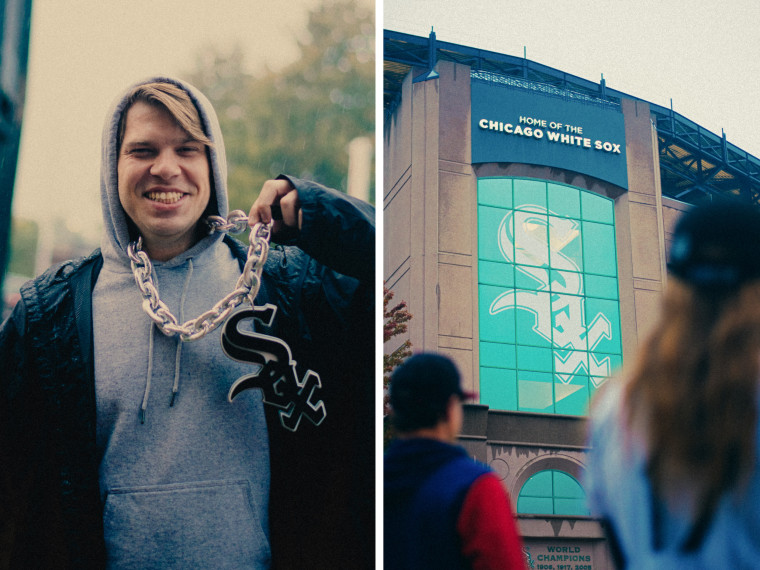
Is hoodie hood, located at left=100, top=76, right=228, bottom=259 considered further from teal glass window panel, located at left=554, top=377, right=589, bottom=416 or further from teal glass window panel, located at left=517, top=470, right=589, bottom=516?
teal glass window panel, located at left=517, top=470, right=589, bottom=516

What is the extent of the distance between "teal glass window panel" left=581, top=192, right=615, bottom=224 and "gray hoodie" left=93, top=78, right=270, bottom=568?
9.07ft

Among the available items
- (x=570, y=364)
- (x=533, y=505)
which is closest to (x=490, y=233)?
(x=570, y=364)

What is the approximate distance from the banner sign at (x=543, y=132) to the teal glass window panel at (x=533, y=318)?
3.54ft

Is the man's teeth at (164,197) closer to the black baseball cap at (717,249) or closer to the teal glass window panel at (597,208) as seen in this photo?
the teal glass window panel at (597,208)

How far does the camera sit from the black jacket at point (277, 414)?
4.91 meters

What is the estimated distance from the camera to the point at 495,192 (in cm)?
602

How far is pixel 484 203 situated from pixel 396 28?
5.08 ft

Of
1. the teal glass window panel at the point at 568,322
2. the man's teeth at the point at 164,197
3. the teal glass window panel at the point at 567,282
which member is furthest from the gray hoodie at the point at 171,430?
the teal glass window panel at the point at 567,282

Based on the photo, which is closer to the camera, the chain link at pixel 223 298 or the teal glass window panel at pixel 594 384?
the chain link at pixel 223 298

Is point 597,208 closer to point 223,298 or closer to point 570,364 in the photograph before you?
point 570,364

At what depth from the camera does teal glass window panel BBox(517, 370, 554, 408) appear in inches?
219

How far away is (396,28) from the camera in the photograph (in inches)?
241

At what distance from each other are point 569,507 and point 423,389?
1.29 meters

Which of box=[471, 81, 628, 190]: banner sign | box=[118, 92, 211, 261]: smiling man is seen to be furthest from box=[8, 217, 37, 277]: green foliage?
box=[471, 81, 628, 190]: banner sign
